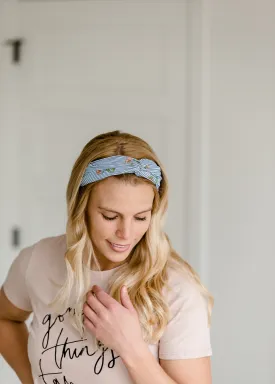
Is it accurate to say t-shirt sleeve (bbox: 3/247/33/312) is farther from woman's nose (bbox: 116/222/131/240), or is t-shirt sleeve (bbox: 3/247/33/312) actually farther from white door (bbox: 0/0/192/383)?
white door (bbox: 0/0/192/383)

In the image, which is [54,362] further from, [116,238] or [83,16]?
[83,16]

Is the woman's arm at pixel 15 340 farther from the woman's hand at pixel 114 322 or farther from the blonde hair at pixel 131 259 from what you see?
the woman's hand at pixel 114 322

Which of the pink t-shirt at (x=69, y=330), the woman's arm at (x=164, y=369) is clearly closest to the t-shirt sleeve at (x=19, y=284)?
the pink t-shirt at (x=69, y=330)

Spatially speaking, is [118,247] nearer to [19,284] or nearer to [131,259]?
[131,259]

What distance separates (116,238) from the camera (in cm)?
144

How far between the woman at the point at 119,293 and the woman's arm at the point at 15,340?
17cm

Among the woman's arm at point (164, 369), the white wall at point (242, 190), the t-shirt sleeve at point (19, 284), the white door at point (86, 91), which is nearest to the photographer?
the woman's arm at point (164, 369)

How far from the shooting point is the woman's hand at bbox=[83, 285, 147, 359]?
53.6 inches

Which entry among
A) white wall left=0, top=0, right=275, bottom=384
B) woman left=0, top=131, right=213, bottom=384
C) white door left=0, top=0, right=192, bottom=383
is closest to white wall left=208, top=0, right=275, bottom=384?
white wall left=0, top=0, right=275, bottom=384

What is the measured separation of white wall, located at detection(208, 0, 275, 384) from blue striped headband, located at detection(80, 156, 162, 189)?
43.2 inches

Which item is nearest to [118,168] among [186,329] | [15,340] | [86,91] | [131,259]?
[131,259]

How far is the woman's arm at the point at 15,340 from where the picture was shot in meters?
1.74

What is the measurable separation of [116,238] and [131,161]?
0.60 ft

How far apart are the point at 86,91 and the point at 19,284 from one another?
3.93ft
